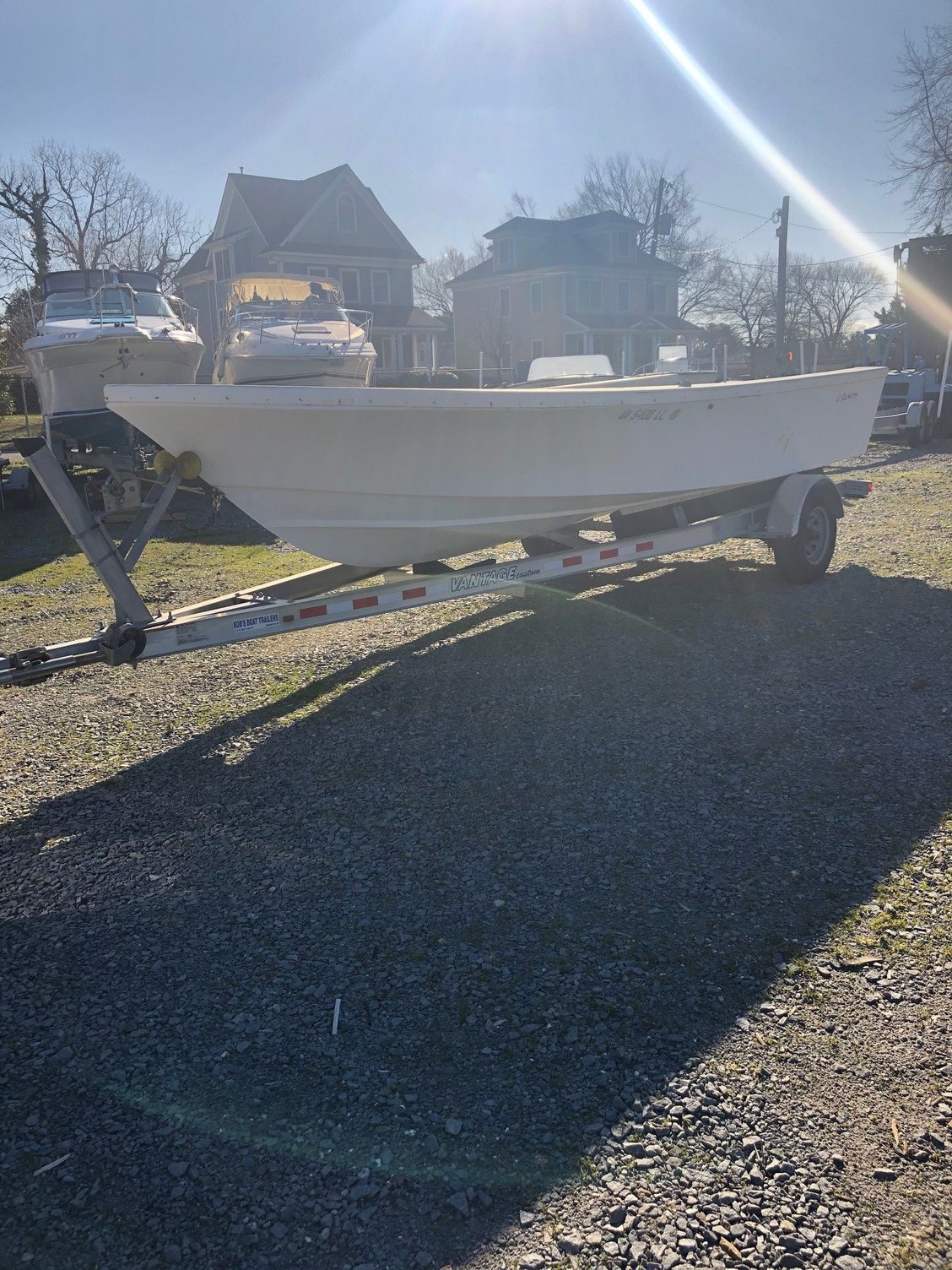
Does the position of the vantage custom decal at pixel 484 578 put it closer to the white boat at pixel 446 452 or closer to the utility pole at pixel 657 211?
the white boat at pixel 446 452

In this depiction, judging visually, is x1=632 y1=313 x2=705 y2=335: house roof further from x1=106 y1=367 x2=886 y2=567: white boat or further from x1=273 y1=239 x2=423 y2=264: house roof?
x1=106 y1=367 x2=886 y2=567: white boat

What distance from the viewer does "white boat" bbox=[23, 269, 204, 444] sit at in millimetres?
12133

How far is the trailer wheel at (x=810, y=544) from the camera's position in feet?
24.9

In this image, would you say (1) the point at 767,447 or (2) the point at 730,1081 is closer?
(2) the point at 730,1081

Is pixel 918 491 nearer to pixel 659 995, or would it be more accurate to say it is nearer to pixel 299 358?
pixel 299 358

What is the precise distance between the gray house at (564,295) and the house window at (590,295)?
0.04m

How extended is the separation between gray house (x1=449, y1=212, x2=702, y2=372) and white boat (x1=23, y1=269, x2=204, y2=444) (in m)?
30.6

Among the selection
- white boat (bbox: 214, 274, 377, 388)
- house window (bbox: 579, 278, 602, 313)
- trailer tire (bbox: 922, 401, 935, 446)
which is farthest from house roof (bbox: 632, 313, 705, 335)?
white boat (bbox: 214, 274, 377, 388)

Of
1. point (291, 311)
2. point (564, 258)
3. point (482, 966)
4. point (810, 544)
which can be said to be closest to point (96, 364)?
point (291, 311)

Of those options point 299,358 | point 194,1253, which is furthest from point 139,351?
point 194,1253

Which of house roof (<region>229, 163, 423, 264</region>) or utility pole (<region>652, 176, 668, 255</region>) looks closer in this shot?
house roof (<region>229, 163, 423, 264</region>)

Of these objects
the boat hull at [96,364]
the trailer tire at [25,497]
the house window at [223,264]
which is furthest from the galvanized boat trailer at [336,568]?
the house window at [223,264]

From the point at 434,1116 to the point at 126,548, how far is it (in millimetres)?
3312

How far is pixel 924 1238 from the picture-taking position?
2.06m
